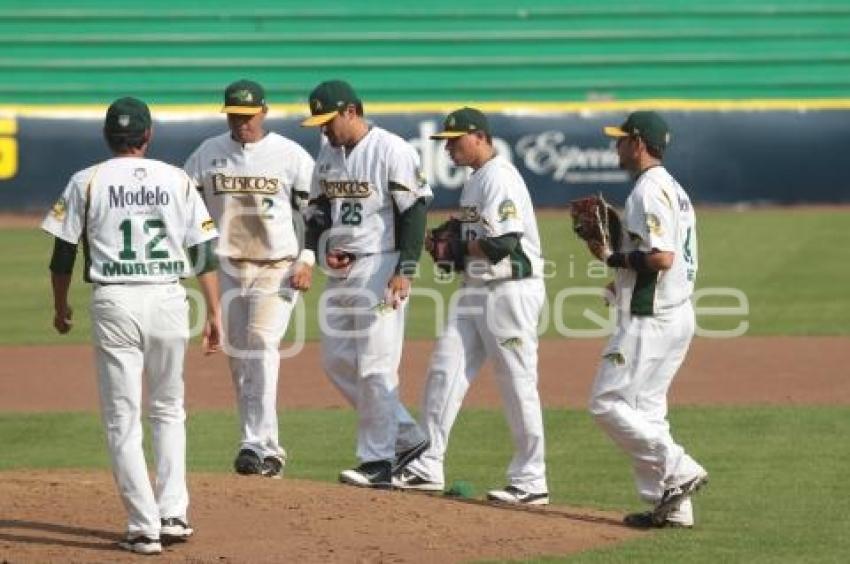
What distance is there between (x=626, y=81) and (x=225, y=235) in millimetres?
20280

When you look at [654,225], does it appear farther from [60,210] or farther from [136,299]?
[60,210]

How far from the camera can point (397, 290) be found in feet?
32.0

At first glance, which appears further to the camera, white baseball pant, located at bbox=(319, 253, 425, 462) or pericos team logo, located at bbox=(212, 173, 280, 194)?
pericos team logo, located at bbox=(212, 173, 280, 194)

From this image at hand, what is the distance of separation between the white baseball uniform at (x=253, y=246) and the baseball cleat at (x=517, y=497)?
1431 mm

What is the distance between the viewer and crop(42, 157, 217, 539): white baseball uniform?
26.8ft

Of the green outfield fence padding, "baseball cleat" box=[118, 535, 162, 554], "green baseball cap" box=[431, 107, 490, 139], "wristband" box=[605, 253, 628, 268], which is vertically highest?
the green outfield fence padding

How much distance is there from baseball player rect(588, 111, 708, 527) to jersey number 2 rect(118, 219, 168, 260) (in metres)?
2.20

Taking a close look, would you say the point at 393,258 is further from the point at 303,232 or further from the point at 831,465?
the point at 831,465

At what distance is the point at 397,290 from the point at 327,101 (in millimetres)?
1086

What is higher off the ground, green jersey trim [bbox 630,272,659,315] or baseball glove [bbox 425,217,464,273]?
baseball glove [bbox 425,217,464,273]

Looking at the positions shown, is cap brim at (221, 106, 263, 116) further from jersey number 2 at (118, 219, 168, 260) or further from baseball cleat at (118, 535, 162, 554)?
baseball cleat at (118, 535, 162, 554)

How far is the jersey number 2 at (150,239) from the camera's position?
323 inches

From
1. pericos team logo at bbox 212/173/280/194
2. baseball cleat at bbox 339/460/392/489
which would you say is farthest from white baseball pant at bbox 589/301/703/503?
pericos team logo at bbox 212/173/280/194

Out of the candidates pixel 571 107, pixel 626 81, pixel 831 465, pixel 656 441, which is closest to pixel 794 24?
pixel 626 81
